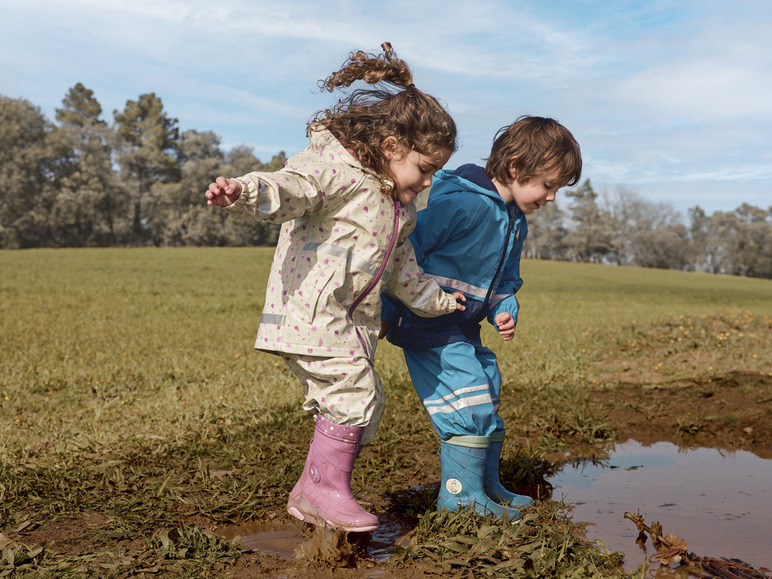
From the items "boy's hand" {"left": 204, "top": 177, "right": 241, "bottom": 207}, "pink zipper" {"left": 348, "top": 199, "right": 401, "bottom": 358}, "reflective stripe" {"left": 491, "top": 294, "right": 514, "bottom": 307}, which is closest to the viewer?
"boy's hand" {"left": 204, "top": 177, "right": 241, "bottom": 207}

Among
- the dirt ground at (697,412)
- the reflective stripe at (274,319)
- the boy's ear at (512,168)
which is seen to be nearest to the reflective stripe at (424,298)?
the reflective stripe at (274,319)

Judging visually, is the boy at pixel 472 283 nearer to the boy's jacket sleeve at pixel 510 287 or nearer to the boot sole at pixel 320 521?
the boy's jacket sleeve at pixel 510 287

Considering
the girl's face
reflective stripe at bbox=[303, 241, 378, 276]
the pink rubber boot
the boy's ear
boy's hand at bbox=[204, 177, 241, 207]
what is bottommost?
the pink rubber boot

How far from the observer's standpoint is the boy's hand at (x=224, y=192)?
2.47 metres

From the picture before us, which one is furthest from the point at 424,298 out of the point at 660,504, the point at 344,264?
the point at 660,504

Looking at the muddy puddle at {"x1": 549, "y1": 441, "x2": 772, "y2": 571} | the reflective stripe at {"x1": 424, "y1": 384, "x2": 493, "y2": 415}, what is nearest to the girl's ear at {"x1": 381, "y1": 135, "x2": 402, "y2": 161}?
the reflective stripe at {"x1": 424, "y1": 384, "x2": 493, "y2": 415}

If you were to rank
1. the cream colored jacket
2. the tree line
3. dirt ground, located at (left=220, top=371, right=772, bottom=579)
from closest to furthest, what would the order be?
the cream colored jacket < dirt ground, located at (left=220, top=371, right=772, bottom=579) < the tree line

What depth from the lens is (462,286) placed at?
344cm

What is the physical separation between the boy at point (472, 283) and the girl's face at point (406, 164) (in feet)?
1.27

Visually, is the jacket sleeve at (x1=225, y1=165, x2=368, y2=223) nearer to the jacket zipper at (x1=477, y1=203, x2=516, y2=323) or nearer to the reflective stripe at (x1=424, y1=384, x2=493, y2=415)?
the jacket zipper at (x1=477, y1=203, x2=516, y2=323)

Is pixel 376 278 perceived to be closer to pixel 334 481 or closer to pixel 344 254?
pixel 344 254

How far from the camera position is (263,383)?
636 cm

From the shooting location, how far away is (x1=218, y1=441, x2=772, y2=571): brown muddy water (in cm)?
325

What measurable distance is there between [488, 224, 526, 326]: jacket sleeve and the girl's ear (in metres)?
0.96
